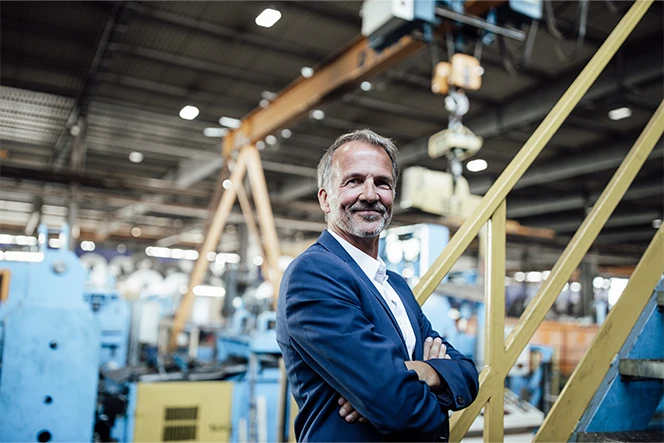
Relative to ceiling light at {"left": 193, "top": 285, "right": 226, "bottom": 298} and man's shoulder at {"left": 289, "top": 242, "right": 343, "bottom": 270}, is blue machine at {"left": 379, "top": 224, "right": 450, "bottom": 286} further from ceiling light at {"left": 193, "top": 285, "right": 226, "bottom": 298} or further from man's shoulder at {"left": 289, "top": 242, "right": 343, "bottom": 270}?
ceiling light at {"left": 193, "top": 285, "right": 226, "bottom": 298}

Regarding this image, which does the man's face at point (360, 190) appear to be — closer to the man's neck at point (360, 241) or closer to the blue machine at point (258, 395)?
the man's neck at point (360, 241)

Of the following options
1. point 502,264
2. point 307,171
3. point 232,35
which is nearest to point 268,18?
point 232,35

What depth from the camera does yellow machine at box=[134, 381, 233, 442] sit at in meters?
5.44

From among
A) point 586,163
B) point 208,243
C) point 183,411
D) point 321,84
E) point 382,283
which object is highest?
point 586,163

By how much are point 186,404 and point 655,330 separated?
4.60 meters

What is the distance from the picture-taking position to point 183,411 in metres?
5.62

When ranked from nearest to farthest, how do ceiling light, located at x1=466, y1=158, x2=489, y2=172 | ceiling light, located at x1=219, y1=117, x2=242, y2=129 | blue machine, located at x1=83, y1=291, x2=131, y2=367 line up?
blue machine, located at x1=83, y1=291, x2=131, y2=367 < ceiling light, located at x1=219, y1=117, x2=242, y2=129 < ceiling light, located at x1=466, y1=158, x2=489, y2=172

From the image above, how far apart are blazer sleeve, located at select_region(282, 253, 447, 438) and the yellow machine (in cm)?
455

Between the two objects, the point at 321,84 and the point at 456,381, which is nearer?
the point at 456,381

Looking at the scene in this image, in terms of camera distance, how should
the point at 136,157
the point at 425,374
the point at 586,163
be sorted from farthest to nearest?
the point at 136,157 → the point at 586,163 → the point at 425,374

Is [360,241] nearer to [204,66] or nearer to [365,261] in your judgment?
[365,261]

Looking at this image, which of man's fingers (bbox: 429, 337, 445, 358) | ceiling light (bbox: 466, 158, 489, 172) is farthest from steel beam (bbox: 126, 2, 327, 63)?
man's fingers (bbox: 429, 337, 445, 358)

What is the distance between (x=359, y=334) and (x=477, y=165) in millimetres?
13797

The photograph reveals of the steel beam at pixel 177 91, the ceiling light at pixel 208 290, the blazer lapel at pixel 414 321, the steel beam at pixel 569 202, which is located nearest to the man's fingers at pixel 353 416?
the blazer lapel at pixel 414 321
